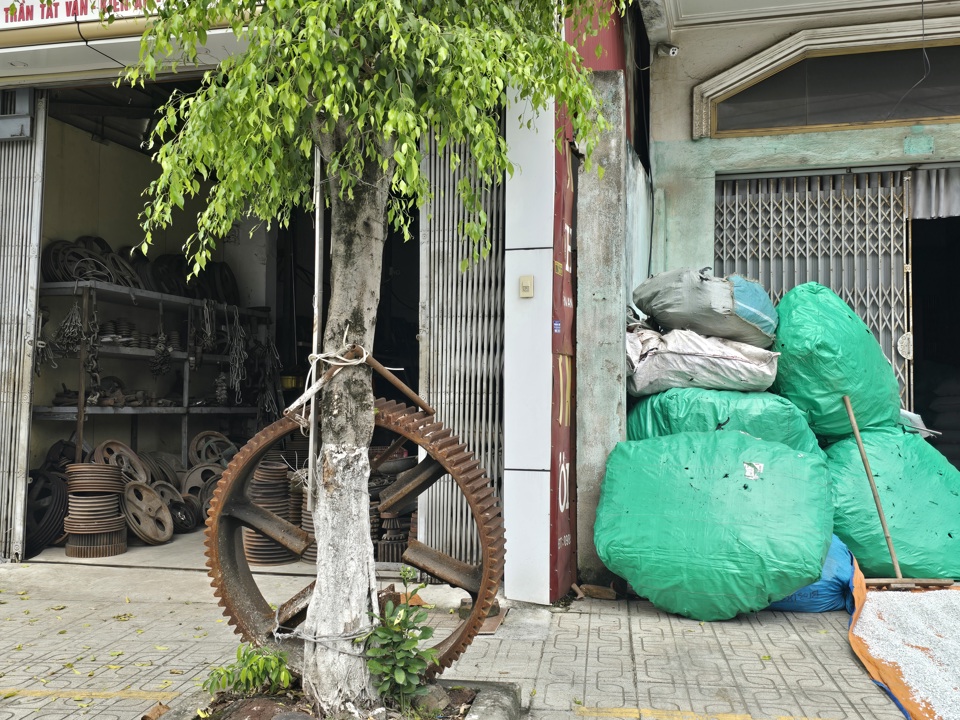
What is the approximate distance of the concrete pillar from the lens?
655cm

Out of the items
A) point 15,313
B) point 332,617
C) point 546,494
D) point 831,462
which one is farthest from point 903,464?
point 15,313

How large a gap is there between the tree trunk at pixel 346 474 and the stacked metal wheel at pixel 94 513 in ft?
16.5

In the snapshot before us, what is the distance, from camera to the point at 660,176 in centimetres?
873

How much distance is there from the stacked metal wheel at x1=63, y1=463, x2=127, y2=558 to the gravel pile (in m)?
6.52

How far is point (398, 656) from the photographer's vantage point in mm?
3557

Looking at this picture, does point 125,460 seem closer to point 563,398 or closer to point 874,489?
point 563,398

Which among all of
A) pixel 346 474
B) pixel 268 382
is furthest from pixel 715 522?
pixel 268 382

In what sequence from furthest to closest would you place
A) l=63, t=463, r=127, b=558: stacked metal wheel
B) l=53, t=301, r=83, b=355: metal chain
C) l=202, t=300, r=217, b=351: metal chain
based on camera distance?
1. l=202, t=300, r=217, b=351: metal chain
2. l=53, t=301, r=83, b=355: metal chain
3. l=63, t=463, r=127, b=558: stacked metal wheel

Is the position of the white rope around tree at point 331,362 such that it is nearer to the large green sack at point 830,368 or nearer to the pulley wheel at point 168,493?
the large green sack at point 830,368

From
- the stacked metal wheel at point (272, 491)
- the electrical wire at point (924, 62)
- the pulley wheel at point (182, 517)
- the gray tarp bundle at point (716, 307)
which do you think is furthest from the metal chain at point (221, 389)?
the electrical wire at point (924, 62)

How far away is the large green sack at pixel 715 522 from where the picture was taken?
216 inches

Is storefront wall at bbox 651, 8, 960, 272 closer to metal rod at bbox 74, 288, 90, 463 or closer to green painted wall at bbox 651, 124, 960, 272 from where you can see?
green painted wall at bbox 651, 124, 960, 272

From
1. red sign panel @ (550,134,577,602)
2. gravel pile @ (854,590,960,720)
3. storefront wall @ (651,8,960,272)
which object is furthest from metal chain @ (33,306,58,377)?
gravel pile @ (854,590,960,720)

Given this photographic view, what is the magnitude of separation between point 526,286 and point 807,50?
454 centimetres
